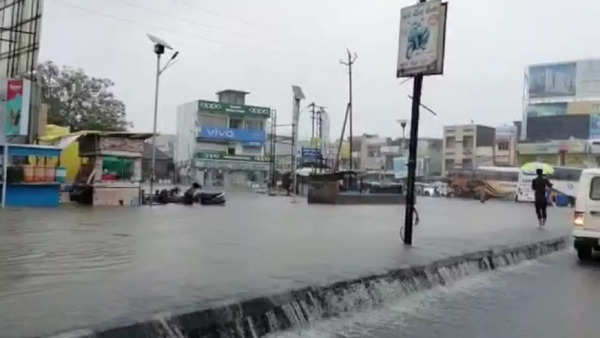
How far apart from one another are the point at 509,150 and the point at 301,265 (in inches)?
2596

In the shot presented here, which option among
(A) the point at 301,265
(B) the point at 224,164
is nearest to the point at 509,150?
(B) the point at 224,164

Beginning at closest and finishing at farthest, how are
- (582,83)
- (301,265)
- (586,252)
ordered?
(301,265), (586,252), (582,83)

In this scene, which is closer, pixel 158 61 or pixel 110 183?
pixel 110 183

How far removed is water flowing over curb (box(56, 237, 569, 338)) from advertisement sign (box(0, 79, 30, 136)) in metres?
17.0

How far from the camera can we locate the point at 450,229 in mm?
16000

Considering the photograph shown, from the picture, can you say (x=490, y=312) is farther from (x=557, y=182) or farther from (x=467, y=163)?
(x=467, y=163)

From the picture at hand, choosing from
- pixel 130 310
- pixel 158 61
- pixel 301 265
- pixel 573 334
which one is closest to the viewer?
pixel 130 310

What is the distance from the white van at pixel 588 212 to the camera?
11.7 m

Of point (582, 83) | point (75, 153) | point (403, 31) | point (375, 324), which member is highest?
point (582, 83)

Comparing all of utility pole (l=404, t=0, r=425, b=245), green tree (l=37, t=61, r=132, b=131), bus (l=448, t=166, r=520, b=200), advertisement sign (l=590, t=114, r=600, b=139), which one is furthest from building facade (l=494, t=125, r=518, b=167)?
utility pole (l=404, t=0, r=425, b=245)

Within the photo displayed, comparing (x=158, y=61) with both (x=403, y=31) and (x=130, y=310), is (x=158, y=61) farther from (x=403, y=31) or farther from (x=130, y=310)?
(x=130, y=310)

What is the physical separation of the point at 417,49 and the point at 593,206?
4.53m

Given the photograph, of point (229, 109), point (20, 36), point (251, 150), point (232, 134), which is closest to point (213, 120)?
point (229, 109)

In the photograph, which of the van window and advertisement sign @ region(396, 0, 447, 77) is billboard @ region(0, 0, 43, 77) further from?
the van window
